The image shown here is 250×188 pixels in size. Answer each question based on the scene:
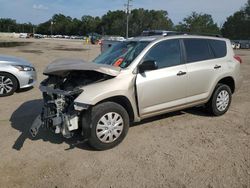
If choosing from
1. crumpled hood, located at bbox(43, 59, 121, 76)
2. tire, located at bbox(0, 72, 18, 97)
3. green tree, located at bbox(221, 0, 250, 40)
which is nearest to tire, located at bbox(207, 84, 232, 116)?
crumpled hood, located at bbox(43, 59, 121, 76)

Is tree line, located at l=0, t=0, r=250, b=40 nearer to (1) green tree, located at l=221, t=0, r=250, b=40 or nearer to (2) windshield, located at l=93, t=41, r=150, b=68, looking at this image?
(1) green tree, located at l=221, t=0, r=250, b=40

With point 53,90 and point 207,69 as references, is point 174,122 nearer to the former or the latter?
point 207,69

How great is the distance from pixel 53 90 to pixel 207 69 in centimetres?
312

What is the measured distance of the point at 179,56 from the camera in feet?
19.1

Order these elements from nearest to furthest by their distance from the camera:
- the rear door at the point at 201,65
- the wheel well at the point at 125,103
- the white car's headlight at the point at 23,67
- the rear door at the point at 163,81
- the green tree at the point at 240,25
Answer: the wheel well at the point at 125,103, the rear door at the point at 163,81, the rear door at the point at 201,65, the white car's headlight at the point at 23,67, the green tree at the point at 240,25

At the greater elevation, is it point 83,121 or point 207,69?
point 207,69

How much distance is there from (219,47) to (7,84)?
5.64m

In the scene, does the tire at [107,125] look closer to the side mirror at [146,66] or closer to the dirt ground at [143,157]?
the dirt ground at [143,157]

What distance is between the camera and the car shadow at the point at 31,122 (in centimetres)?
512

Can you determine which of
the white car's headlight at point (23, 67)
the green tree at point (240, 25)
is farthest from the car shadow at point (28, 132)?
the green tree at point (240, 25)

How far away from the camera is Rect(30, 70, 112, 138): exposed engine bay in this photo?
15.3ft

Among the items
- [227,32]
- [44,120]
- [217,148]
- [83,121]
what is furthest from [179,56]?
[227,32]

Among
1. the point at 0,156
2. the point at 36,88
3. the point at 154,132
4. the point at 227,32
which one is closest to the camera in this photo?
the point at 0,156

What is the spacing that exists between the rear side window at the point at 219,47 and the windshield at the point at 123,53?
1.80m
